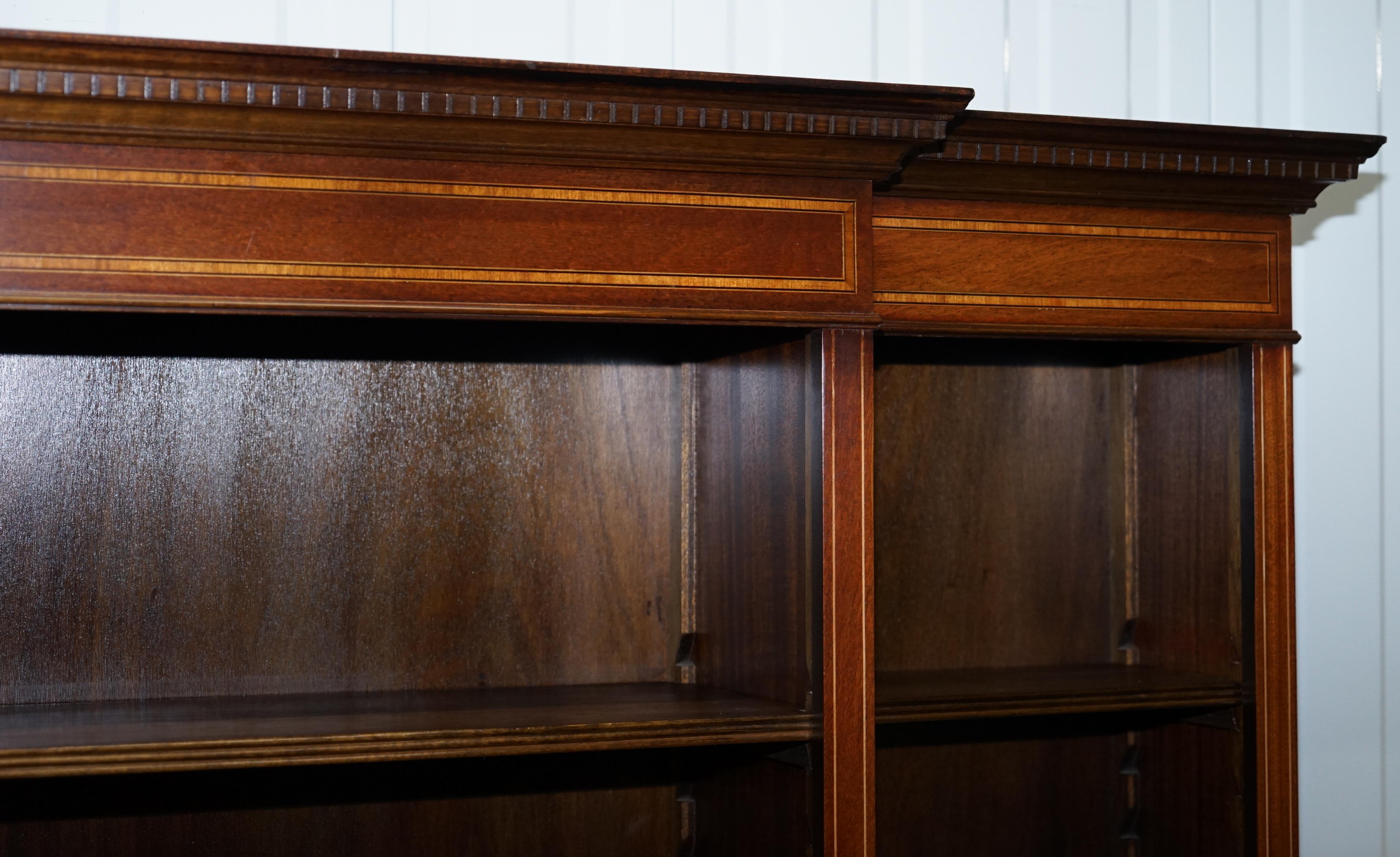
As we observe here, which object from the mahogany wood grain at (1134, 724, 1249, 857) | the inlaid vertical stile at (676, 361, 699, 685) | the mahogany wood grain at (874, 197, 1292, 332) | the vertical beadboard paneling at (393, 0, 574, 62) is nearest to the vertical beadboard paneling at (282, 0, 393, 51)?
the vertical beadboard paneling at (393, 0, 574, 62)

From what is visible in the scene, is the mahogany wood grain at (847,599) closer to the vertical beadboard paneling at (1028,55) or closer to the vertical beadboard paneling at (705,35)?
the vertical beadboard paneling at (705,35)

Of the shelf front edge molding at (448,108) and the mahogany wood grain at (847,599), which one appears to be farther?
the mahogany wood grain at (847,599)

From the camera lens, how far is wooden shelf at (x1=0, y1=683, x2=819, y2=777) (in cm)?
169

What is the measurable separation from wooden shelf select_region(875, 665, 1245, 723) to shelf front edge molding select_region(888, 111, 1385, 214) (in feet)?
2.65

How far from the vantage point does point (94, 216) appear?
1.65 m

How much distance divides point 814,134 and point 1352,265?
1.65 meters

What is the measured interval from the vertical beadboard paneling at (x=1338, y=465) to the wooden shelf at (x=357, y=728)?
1.46 metres

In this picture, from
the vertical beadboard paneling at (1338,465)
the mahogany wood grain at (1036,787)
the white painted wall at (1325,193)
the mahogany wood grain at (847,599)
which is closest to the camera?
the mahogany wood grain at (847,599)

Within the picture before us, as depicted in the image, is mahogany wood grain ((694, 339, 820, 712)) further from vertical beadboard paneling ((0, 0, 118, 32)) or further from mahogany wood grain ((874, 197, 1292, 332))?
vertical beadboard paneling ((0, 0, 118, 32))

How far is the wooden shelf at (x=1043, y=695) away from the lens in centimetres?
205

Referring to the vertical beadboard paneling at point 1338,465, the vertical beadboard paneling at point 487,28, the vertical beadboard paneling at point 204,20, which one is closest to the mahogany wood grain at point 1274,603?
the vertical beadboard paneling at point 1338,465

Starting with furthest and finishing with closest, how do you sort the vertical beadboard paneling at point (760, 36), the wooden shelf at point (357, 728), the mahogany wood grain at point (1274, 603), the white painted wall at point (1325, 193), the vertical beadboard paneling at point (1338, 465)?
the vertical beadboard paneling at point (1338, 465) → the white painted wall at point (1325, 193) → the vertical beadboard paneling at point (760, 36) → the mahogany wood grain at point (1274, 603) → the wooden shelf at point (357, 728)

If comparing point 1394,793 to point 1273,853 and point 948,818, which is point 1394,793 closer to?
point 1273,853

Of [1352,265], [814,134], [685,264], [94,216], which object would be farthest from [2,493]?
[1352,265]
